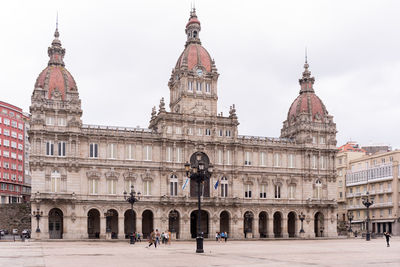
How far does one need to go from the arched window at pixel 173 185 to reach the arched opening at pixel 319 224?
2729 cm

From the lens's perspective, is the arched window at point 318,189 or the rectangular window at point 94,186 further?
the arched window at point 318,189

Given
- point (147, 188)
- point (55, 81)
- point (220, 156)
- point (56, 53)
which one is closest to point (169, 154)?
point (147, 188)

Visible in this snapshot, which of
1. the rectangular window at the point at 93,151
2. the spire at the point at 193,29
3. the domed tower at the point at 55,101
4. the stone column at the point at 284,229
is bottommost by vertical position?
the stone column at the point at 284,229

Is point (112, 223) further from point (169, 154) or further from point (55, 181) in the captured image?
point (169, 154)

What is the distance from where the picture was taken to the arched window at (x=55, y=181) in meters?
84.4

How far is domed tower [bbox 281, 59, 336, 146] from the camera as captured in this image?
4013 inches

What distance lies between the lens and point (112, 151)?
88.6 m

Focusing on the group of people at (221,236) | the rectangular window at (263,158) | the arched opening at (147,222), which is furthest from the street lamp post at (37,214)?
the rectangular window at (263,158)

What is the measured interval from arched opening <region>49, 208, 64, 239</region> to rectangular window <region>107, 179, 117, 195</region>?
26.2 feet

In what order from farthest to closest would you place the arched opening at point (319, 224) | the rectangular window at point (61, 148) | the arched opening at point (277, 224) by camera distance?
the arched opening at point (319, 224), the arched opening at point (277, 224), the rectangular window at point (61, 148)

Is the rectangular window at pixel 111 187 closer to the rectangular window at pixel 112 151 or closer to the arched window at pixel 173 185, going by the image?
the rectangular window at pixel 112 151

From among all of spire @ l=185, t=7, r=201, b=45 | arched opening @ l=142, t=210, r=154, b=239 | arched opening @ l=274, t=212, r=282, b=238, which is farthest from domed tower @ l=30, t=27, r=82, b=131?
arched opening @ l=274, t=212, r=282, b=238

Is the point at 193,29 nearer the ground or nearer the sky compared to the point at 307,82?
nearer the sky

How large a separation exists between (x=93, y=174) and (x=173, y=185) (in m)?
13.2
